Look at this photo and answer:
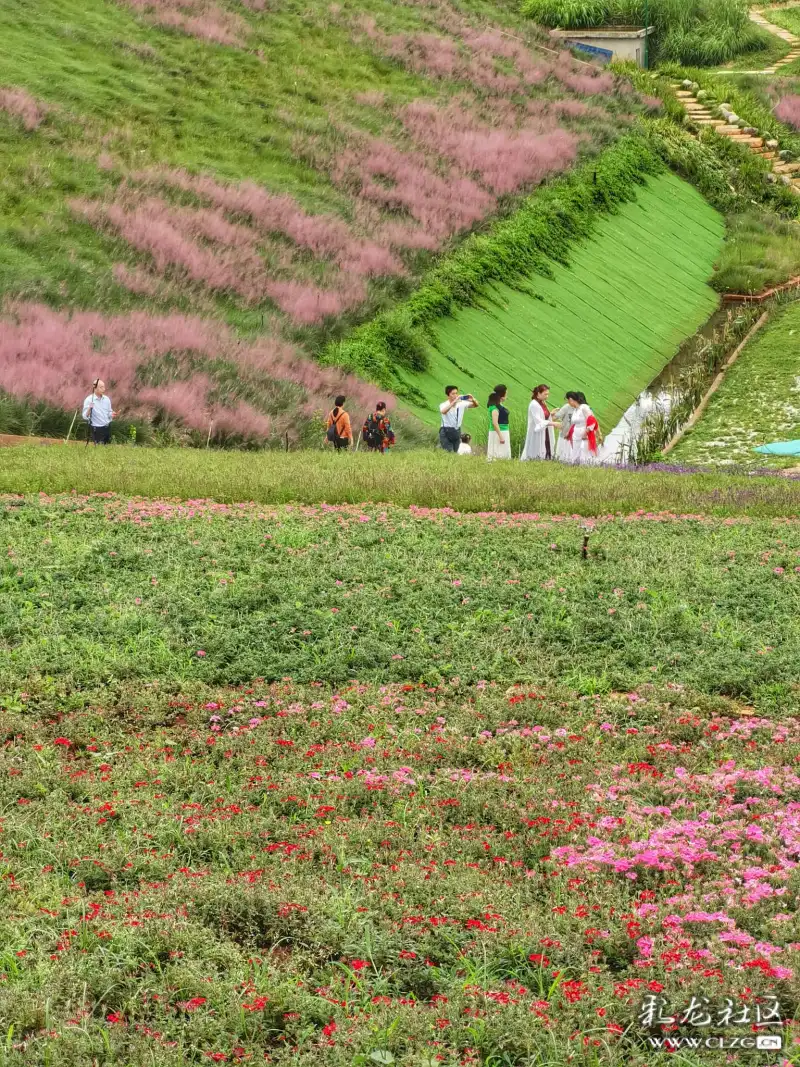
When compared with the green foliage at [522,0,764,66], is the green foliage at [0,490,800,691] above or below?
below

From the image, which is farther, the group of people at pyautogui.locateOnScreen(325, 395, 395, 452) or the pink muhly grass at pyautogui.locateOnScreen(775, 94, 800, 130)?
the pink muhly grass at pyautogui.locateOnScreen(775, 94, 800, 130)

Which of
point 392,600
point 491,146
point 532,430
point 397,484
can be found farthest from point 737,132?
point 392,600

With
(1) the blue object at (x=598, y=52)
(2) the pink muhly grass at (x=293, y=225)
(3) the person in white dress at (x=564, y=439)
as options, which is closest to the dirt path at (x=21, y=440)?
(3) the person in white dress at (x=564, y=439)

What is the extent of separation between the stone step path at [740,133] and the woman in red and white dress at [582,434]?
1126 inches

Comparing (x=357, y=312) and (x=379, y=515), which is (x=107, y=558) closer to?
(x=379, y=515)

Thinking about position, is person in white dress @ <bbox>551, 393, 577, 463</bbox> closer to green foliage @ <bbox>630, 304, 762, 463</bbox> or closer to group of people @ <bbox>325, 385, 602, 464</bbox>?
group of people @ <bbox>325, 385, 602, 464</bbox>

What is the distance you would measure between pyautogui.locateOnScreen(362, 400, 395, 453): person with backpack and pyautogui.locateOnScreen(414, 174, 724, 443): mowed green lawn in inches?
204

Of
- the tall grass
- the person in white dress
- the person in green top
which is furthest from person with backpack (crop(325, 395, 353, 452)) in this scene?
the person in white dress

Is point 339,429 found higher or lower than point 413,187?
lower

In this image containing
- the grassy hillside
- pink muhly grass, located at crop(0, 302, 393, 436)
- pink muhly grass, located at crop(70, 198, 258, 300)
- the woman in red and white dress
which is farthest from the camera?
pink muhly grass, located at crop(70, 198, 258, 300)

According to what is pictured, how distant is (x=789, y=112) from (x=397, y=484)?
4012cm

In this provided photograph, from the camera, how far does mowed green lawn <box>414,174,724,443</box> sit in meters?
30.7

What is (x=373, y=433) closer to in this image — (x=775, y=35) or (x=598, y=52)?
(x=598, y=52)

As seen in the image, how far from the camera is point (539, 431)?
2197 cm
